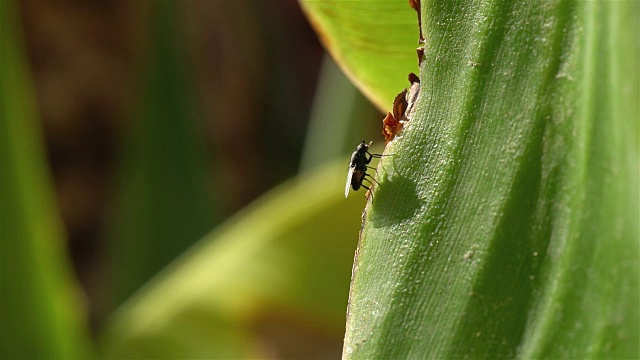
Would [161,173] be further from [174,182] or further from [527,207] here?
[527,207]

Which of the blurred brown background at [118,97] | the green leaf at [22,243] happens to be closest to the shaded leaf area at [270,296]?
the green leaf at [22,243]

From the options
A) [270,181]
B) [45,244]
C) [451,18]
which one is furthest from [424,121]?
[270,181]

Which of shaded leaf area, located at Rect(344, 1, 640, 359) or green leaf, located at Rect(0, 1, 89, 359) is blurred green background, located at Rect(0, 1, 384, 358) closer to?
green leaf, located at Rect(0, 1, 89, 359)

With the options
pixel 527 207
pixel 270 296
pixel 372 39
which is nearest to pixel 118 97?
pixel 270 296

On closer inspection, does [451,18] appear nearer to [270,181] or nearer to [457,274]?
[457,274]

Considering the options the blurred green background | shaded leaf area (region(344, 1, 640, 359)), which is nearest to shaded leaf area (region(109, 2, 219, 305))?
the blurred green background

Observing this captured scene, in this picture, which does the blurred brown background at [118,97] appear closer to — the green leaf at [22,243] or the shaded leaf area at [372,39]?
the green leaf at [22,243]
